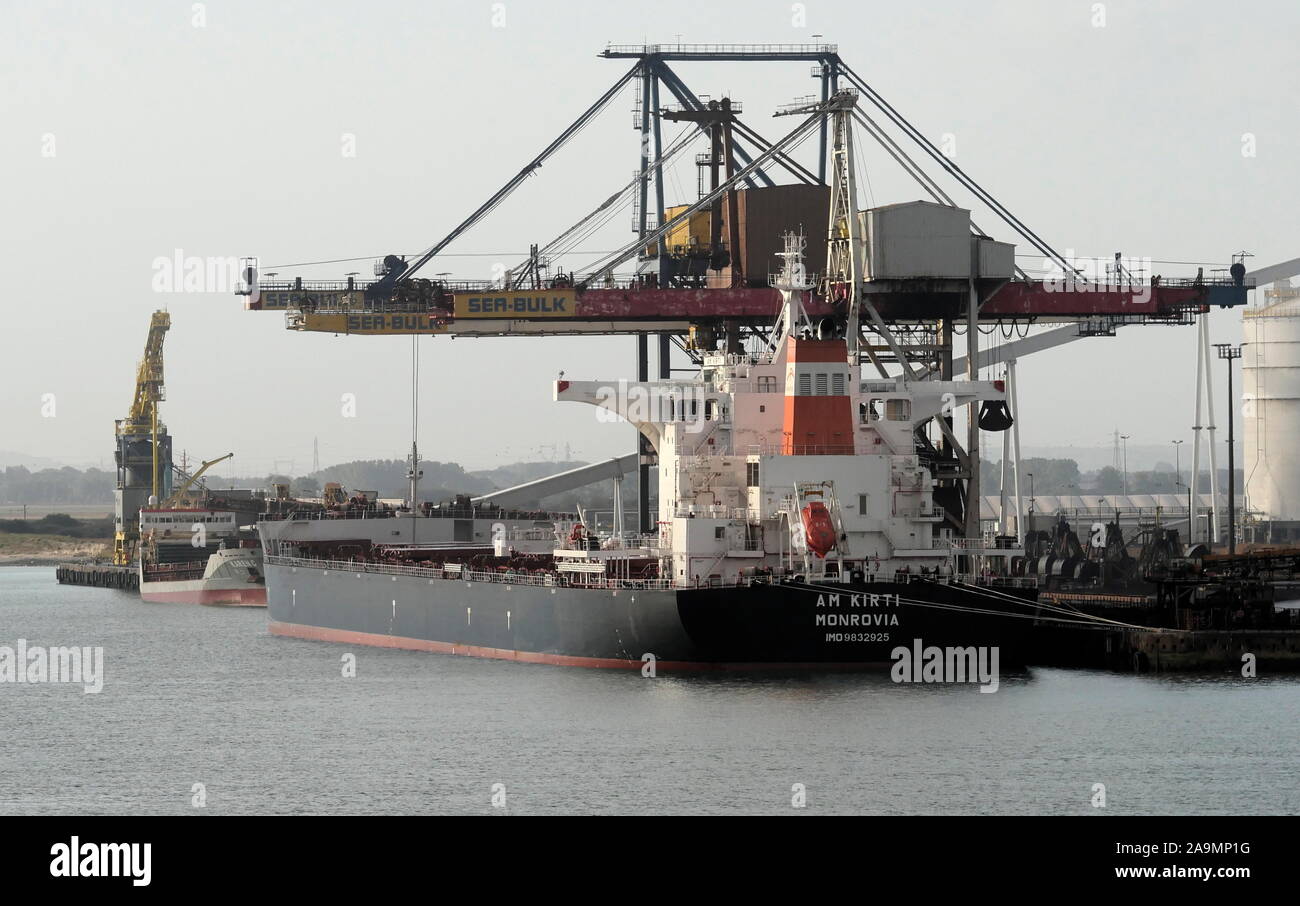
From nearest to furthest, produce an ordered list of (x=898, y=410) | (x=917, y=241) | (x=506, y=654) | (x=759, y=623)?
(x=759, y=623) < (x=898, y=410) < (x=506, y=654) < (x=917, y=241)

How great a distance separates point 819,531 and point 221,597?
173 ft

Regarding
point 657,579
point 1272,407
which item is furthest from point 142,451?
point 657,579

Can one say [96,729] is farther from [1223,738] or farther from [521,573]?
[1223,738]

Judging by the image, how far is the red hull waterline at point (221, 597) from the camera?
86.1 metres

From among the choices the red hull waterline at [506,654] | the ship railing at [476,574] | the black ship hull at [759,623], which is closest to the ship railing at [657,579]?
the ship railing at [476,574]

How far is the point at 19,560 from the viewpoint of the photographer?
16725cm

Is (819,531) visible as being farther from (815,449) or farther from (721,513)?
(721,513)

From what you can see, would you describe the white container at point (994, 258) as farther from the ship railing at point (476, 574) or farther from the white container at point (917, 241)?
the ship railing at point (476, 574)

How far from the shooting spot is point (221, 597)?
8738 centimetres

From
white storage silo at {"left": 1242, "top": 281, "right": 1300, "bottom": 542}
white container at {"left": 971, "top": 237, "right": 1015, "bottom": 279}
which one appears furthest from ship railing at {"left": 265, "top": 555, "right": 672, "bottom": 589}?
white storage silo at {"left": 1242, "top": 281, "right": 1300, "bottom": 542}

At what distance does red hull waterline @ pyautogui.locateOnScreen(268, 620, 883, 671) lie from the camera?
4031 cm

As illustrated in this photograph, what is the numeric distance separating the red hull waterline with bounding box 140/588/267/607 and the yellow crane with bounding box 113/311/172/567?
69.5 ft

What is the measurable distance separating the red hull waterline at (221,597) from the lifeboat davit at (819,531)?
1947 inches
